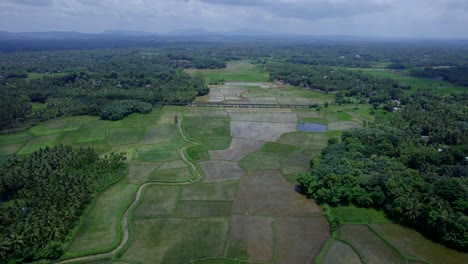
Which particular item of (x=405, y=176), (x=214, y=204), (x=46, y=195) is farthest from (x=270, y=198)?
(x=46, y=195)

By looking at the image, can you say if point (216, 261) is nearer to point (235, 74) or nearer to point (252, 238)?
point (252, 238)

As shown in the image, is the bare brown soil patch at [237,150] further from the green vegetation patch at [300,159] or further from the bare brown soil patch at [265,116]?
the bare brown soil patch at [265,116]

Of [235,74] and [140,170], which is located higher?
[235,74]

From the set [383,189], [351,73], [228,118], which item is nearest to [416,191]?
[383,189]

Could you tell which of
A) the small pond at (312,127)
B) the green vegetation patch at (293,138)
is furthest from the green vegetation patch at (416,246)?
the small pond at (312,127)

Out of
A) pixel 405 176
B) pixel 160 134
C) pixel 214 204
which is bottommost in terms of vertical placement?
pixel 214 204
